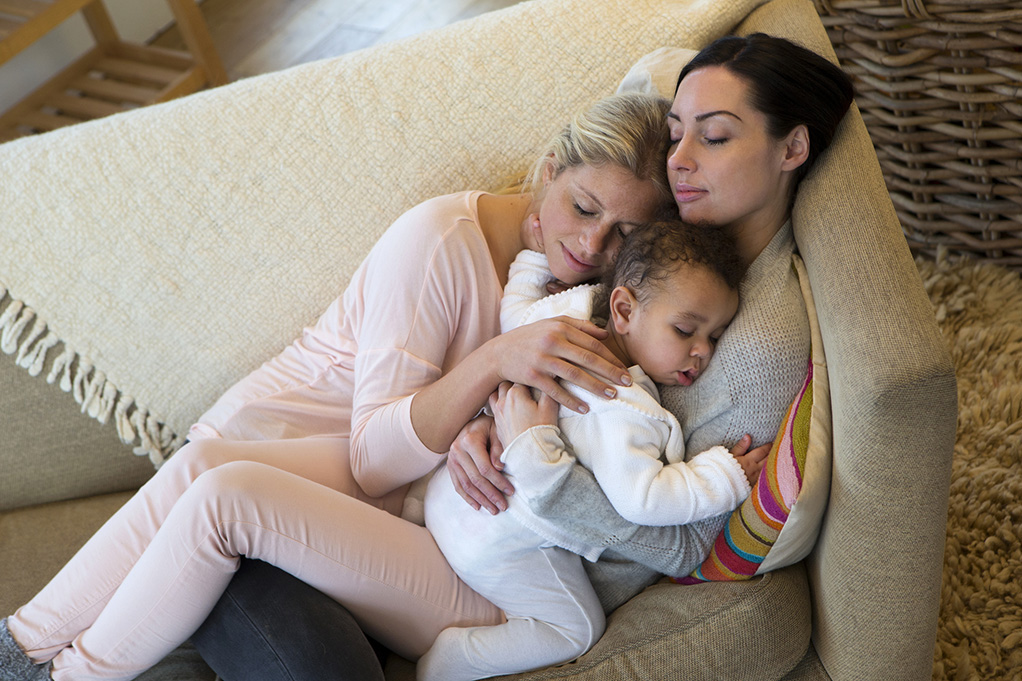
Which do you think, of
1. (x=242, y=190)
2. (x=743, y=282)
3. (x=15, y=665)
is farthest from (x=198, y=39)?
(x=743, y=282)

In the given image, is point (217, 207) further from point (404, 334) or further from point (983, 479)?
point (983, 479)

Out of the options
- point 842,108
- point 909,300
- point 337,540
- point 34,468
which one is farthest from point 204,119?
point 909,300

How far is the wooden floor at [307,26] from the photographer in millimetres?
3328

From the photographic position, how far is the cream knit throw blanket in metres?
1.55

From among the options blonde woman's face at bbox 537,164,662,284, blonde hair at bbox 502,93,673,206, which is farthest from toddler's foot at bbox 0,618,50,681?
blonde hair at bbox 502,93,673,206

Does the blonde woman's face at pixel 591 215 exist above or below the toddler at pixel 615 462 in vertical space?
above

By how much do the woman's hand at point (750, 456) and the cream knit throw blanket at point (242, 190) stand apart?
731mm

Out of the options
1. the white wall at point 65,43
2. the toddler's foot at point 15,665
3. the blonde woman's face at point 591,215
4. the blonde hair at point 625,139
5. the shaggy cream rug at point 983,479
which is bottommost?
the shaggy cream rug at point 983,479

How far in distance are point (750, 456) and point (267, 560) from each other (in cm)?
68

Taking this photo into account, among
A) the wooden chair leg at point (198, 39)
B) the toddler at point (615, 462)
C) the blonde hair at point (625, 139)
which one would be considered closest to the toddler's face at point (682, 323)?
the toddler at point (615, 462)

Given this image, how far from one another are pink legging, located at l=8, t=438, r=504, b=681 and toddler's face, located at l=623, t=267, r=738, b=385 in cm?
44

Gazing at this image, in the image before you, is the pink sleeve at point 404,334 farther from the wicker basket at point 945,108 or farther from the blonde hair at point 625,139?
A: the wicker basket at point 945,108

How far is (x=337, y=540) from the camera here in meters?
1.21

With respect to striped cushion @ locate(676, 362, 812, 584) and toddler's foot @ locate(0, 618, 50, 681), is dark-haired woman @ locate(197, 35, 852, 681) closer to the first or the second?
striped cushion @ locate(676, 362, 812, 584)
